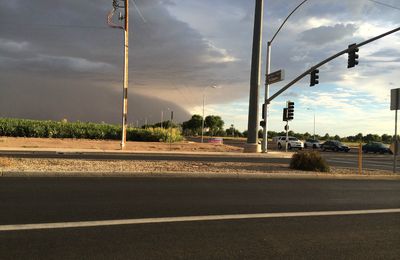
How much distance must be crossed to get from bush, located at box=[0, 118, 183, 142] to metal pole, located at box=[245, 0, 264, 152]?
1195cm

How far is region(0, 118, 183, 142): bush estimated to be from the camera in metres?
38.8

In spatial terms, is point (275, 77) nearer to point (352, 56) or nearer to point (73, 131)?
point (352, 56)

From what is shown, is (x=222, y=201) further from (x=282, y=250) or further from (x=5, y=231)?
(x=5, y=231)

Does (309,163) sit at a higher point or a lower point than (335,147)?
lower

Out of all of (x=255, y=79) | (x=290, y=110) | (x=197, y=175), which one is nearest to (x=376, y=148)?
(x=290, y=110)

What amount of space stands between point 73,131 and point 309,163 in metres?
29.1

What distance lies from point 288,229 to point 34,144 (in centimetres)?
2925

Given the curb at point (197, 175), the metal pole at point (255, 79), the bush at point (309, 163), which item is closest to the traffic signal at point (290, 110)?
the metal pole at point (255, 79)

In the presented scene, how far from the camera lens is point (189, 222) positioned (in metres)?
6.94

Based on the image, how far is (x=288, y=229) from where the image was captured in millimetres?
6723

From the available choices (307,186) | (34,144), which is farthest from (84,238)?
(34,144)

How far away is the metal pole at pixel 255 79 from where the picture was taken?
33344 mm

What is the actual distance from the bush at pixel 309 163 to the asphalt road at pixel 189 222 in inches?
191

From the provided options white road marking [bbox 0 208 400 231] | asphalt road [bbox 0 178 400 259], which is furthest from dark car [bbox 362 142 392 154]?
white road marking [bbox 0 208 400 231]
